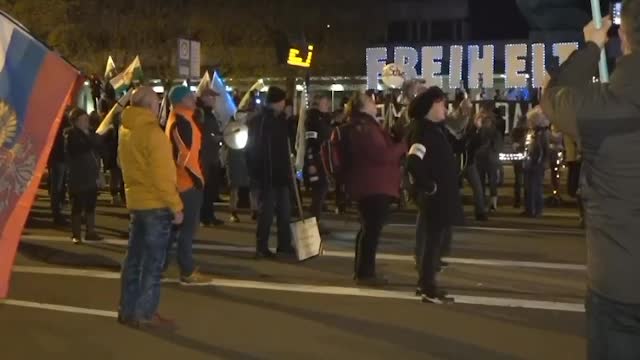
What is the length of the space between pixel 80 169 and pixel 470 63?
45.8ft

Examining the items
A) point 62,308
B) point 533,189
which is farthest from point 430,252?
point 533,189

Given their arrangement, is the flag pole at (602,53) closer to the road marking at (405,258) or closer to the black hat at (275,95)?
the road marking at (405,258)

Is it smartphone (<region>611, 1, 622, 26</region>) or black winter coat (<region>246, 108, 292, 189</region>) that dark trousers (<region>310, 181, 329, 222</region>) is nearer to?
black winter coat (<region>246, 108, 292, 189</region>)

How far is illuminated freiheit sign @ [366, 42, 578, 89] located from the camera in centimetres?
2198

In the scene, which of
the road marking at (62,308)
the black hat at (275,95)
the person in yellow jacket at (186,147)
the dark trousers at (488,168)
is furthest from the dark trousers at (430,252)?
the dark trousers at (488,168)

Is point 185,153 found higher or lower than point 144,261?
higher

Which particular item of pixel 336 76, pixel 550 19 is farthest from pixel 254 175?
pixel 550 19

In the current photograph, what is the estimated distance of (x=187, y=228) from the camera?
28.5 ft

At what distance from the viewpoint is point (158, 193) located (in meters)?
7.15

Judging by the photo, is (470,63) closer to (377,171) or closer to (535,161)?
(535,161)

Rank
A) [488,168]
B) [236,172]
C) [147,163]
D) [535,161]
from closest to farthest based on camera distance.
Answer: [147,163]
[535,161]
[236,172]
[488,168]

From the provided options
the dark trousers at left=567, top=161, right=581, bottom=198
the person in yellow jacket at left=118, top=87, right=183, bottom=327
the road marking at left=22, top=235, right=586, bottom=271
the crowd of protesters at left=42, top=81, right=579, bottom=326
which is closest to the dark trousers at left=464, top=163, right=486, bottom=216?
the crowd of protesters at left=42, top=81, right=579, bottom=326

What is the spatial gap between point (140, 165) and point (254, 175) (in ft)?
11.7

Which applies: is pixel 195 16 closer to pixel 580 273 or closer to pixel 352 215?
pixel 352 215
